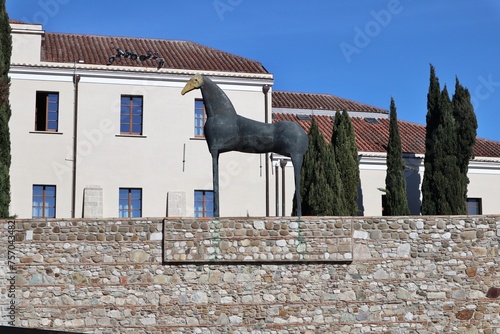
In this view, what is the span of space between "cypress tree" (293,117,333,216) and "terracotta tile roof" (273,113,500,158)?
3.98m

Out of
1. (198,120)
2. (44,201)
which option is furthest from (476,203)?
(44,201)

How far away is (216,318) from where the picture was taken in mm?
17531

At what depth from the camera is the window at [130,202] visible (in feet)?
88.4

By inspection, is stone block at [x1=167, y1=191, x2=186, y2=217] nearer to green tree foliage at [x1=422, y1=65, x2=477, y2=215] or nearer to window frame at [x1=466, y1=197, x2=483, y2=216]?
green tree foliage at [x1=422, y1=65, x2=477, y2=215]

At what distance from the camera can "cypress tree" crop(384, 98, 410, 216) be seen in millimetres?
27828

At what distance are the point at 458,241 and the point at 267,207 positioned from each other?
A: 10461 millimetres

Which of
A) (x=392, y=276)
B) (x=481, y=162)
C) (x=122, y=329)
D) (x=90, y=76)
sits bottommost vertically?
(x=122, y=329)

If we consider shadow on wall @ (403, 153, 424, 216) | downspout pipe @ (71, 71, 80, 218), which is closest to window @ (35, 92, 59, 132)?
downspout pipe @ (71, 71, 80, 218)

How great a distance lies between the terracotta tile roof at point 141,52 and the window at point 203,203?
13.6 ft

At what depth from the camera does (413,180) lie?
1193 inches

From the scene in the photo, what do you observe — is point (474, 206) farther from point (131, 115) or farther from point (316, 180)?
point (131, 115)

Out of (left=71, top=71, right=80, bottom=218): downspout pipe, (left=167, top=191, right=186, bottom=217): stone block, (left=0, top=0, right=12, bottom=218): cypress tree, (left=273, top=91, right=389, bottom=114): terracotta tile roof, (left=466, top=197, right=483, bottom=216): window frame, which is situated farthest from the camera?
(left=273, top=91, right=389, bottom=114): terracotta tile roof

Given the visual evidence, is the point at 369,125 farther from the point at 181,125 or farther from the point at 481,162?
the point at 181,125

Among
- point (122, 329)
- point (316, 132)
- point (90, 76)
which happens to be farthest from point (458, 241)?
point (90, 76)
